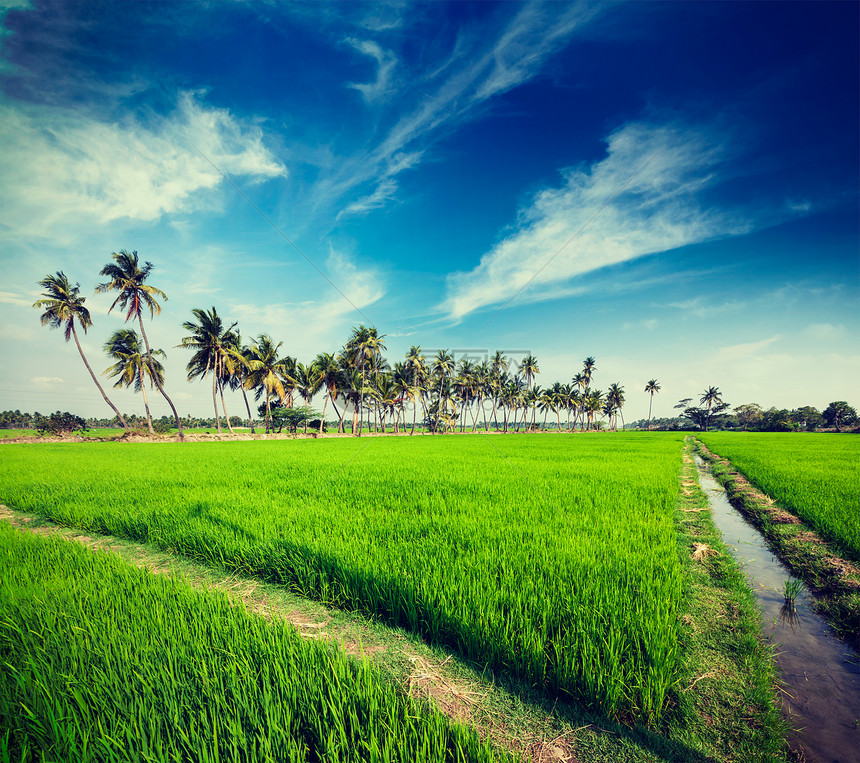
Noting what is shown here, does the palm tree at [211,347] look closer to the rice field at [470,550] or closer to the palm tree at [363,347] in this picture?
the palm tree at [363,347]

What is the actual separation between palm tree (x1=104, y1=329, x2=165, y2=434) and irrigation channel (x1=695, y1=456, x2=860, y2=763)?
128 feet

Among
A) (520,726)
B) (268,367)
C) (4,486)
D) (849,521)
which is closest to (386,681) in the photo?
(520,726)

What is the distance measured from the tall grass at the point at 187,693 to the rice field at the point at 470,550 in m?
0.74

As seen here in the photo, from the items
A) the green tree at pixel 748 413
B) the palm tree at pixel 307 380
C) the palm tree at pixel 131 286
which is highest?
the palm tree at pixel 131 286

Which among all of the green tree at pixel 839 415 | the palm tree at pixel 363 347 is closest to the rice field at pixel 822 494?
the palm tree at pixel 363 347

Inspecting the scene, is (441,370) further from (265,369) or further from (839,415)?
(839,415)

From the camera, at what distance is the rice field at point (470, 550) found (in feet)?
6.87

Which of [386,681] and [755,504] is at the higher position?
[386,681]

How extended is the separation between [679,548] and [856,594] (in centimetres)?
139

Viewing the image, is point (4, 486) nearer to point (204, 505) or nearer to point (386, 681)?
point (204, 505)

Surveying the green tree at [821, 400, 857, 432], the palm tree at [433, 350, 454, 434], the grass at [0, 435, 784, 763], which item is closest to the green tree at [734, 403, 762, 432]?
the green tree at [821, 400, 857, 432]

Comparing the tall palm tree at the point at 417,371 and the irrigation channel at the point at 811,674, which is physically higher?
the tall palm tree at the point at 417,371

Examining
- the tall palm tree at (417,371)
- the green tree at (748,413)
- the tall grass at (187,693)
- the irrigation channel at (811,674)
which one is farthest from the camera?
the green tree at (748,413)

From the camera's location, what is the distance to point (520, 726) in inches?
67.3
